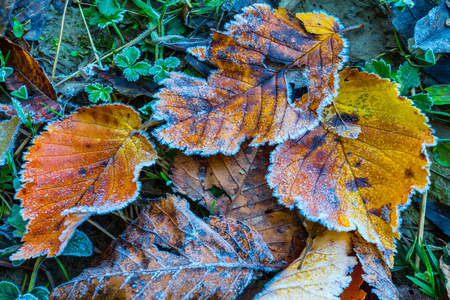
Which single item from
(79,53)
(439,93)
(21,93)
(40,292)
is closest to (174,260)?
(40,292)

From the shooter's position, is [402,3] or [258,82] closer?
[258,82]

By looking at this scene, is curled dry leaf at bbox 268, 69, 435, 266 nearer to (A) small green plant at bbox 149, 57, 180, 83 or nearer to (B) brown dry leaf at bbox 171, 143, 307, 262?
(B) brown dry leaf at bbox 171, 143, 307, 262

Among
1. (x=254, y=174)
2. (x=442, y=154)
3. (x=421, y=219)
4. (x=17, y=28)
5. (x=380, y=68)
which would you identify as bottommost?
(x=421, y=219)

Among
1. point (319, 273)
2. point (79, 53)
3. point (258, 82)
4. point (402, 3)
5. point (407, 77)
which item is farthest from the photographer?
point (79, 53)

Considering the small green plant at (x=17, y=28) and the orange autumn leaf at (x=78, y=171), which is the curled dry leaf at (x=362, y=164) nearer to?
the orange autumn leaf at (x=78, y=171)

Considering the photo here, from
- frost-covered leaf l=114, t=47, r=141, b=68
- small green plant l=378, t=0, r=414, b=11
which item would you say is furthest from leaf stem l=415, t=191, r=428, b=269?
frost-covered leaf l=114, t=47, r=141, b=68

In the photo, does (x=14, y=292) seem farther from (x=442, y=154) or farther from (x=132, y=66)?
(x=442, y=154)

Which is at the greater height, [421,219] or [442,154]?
[442,154]
